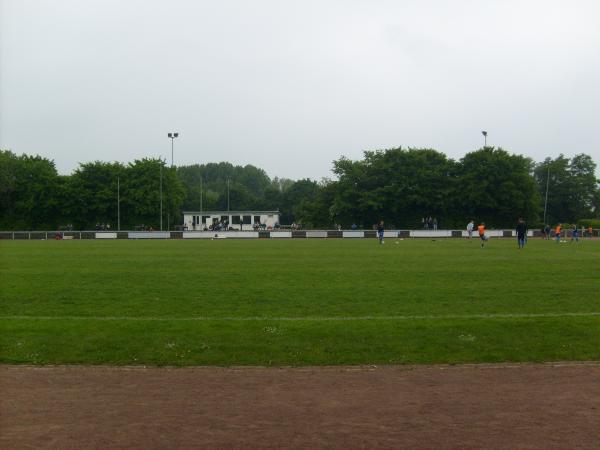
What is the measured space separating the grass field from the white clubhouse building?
86.3 meters

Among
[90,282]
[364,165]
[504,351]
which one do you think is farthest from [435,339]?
[364,165]

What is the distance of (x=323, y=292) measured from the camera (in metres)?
16.6

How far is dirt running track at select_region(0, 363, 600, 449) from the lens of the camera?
627 centimetres

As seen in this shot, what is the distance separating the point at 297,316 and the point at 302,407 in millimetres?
5705

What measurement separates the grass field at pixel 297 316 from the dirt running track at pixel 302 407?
29.2 inches

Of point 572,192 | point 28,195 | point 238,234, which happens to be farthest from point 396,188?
point 28,195

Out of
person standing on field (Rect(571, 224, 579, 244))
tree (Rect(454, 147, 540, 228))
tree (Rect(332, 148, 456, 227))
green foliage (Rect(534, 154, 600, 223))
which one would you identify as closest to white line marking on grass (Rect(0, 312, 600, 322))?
person standing on field (Rect(571, 224, 579, 244))

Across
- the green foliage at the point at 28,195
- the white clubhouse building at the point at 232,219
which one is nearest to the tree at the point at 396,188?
the white clubhouse building at the point at 232,219

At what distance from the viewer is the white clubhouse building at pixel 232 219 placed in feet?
356

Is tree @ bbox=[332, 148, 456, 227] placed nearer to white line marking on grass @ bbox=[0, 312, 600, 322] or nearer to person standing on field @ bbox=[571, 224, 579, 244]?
person standing on field @ bbox=[571, 224, 579, 244]

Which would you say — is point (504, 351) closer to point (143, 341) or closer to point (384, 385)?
point (384, 385)

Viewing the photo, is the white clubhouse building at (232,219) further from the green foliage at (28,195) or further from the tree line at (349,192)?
the green foliage at (28,195)

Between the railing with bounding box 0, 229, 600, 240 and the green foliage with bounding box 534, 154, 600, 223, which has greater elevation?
the green foliage with bounding box 534, 154, 600, 223

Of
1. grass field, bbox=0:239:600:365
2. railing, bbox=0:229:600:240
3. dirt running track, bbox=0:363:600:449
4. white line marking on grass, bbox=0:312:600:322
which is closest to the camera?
dirt running track, bbox=0:363:600:449
